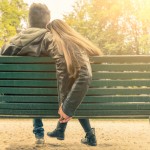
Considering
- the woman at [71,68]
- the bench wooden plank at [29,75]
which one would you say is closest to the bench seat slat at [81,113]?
the woman at [71,68]

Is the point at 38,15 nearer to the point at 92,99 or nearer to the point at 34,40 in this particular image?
the point at 34,40

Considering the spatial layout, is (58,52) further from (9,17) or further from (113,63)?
(9,17)

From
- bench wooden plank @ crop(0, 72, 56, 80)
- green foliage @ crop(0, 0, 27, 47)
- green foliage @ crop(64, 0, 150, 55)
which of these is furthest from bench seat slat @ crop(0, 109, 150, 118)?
green foliage @ crop(64, 0, 150, 55)

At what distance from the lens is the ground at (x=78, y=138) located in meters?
4.87

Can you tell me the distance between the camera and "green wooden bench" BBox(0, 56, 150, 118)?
12.3ft

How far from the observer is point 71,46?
3533 mm

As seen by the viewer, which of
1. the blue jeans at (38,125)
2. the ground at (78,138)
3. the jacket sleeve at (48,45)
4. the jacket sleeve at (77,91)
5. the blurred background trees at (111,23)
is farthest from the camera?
the blurred background trees at (111,23)

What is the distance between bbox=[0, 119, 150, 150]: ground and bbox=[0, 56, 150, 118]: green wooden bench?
961 mm

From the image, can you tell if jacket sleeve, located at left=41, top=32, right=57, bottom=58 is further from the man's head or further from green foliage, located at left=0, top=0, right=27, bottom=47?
green foliage, located at left=0, top=0, right=27, bottom=47

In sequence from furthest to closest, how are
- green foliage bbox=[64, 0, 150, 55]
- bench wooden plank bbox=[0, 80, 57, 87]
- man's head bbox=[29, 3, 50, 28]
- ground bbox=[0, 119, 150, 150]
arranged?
green foliage bbox=[64, 0, 150, 55] < ground bbox=[0, 119, 150, 150] < man's head bbox=[29, 3, 50, 28] < bench wooden plank bbox=[0, 80, 57, 87]

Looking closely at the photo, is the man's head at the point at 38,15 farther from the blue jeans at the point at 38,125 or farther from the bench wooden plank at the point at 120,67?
the blue jeans at the point at 38,125

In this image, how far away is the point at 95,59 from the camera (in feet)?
12.2

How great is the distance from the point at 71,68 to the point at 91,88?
0.42 m

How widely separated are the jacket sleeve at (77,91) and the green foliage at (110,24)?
21.4 metres
